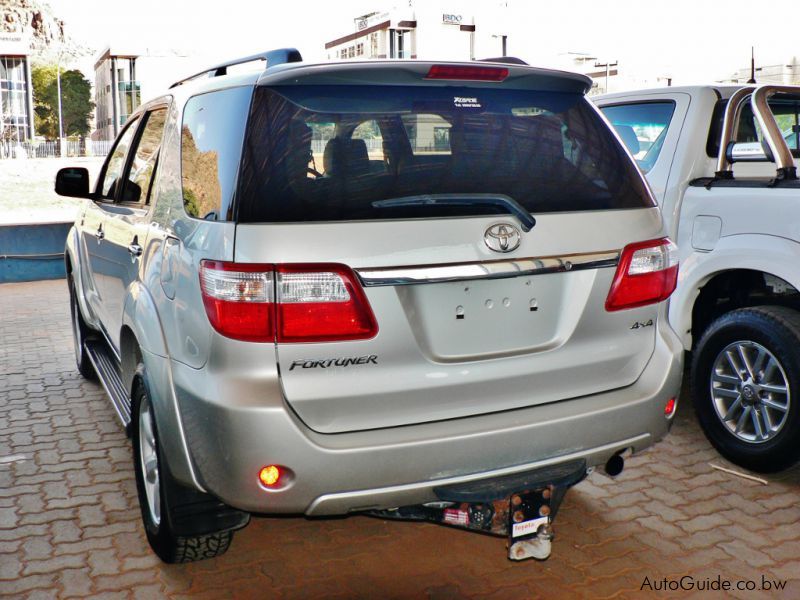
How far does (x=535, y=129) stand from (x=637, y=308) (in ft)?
2.37

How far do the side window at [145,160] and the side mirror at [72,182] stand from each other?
22.6 inches

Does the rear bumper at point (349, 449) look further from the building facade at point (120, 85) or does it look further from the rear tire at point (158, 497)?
the building facade at point (120, 85)

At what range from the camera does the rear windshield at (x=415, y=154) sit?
2648 millimetres

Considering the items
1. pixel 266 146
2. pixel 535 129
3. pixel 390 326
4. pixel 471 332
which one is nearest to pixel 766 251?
pixel 535 129

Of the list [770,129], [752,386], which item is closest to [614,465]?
[752,386]

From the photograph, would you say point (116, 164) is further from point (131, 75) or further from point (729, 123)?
point (131, 75)

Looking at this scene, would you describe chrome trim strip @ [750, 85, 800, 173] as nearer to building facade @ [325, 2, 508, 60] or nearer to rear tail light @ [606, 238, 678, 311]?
rear tail light @ [606, 238, 678, 311]

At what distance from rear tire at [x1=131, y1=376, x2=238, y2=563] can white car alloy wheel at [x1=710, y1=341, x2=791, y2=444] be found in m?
2.68

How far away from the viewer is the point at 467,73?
113 inches

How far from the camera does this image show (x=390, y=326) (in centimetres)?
266

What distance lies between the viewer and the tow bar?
9.36 ft

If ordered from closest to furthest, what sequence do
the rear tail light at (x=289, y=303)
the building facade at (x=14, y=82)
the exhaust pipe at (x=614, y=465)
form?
the rear tail light at (x=289, y=303) → the exhaust pipe at (x=614, y=465) → the building facade at (x=14, y=82)

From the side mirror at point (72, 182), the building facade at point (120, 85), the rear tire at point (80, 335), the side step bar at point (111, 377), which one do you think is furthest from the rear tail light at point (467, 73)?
the building facade at point (120, 85)

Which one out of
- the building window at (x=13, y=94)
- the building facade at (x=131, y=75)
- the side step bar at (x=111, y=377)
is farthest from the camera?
the building facade at (x=131, y=75)
